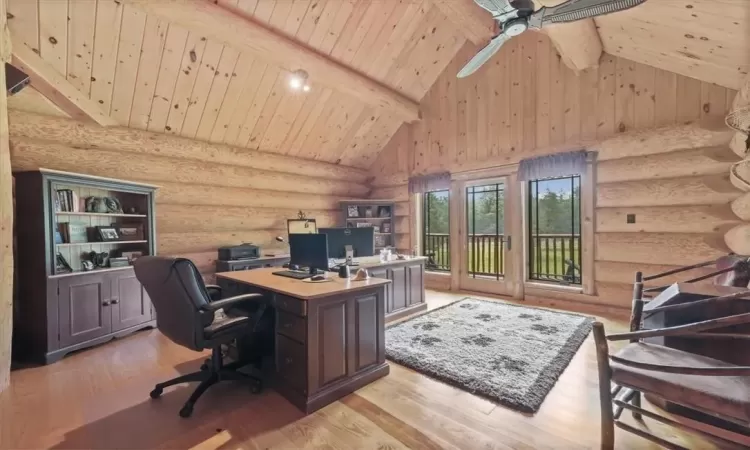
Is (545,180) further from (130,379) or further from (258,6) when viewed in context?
(130,379)

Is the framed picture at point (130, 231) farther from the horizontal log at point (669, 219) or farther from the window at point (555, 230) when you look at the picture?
the horizontal log at point (669, 219)

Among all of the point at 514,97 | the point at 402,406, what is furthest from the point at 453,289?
the point at 402,406

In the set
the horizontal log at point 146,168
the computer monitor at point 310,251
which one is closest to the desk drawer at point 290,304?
the computer monitor at point 310,251

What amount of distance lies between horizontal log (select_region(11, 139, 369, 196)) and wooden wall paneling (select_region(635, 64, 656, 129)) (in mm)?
4878

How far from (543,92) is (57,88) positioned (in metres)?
5.87

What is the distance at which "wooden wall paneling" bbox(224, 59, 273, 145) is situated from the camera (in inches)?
160

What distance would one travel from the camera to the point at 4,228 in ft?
7.88

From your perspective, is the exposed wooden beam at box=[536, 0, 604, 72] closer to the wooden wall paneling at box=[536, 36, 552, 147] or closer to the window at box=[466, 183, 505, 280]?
the wooden wall paneling at box=[536, 36, 552, 147]

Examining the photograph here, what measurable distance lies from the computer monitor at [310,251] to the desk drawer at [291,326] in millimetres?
537

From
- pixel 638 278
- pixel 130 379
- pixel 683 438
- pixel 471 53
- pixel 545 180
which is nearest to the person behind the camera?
pixel 683 438

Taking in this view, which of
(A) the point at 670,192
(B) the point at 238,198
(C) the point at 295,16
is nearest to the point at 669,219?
(A) the point at 670,192

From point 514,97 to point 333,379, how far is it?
15.7 feet

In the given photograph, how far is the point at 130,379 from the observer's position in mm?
2547

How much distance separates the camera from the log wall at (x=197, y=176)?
3.39m
